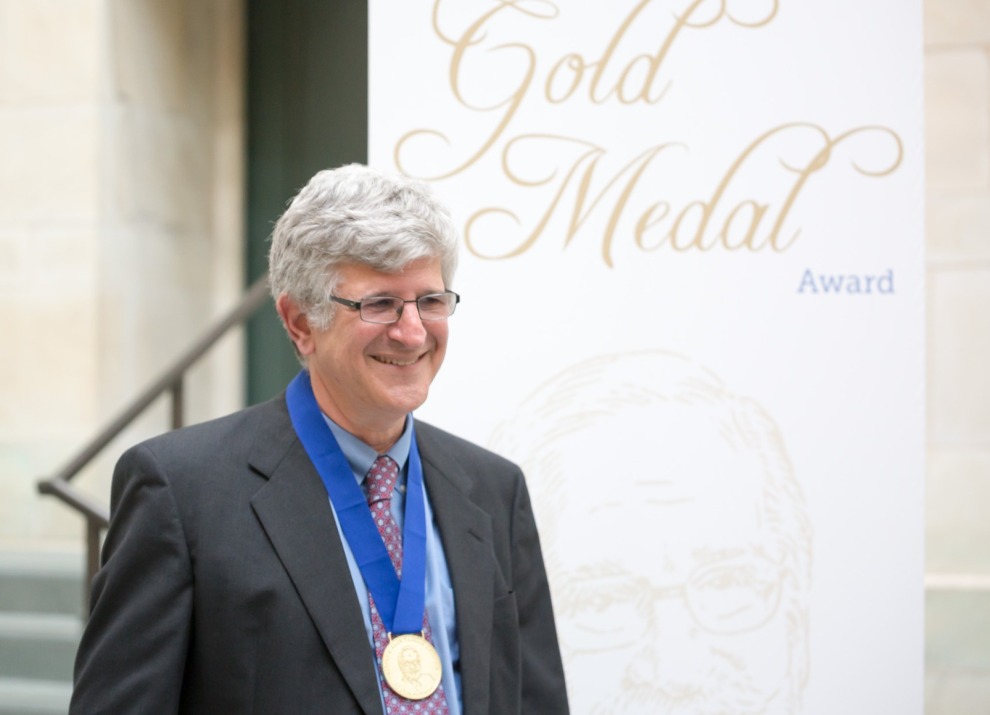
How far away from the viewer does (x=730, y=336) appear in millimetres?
2443

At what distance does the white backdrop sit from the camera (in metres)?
2.39

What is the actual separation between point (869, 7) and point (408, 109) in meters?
0.99

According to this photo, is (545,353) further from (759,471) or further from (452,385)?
(759,471)

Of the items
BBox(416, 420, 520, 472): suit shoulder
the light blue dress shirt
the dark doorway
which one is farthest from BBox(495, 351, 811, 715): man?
the dark doorway

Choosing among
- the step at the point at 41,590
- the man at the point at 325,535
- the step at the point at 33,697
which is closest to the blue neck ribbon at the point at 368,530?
the man at the point at 325,535

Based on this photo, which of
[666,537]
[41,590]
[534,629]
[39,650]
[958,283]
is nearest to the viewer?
[534,629]

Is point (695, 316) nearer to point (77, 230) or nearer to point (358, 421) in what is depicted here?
point (358, 421)

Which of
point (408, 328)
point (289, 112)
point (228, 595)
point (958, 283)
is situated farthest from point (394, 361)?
point (289, 112)

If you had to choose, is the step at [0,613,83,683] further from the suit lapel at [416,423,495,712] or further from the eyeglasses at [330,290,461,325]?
the eyeglasses at [330,290,461,325]

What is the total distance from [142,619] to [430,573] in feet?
1.48

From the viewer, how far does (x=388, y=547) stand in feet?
5.88

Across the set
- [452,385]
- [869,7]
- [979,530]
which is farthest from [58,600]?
[869,7]

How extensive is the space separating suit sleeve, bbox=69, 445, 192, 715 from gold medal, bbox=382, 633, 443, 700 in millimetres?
294

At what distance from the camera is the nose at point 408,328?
68.2 inches
